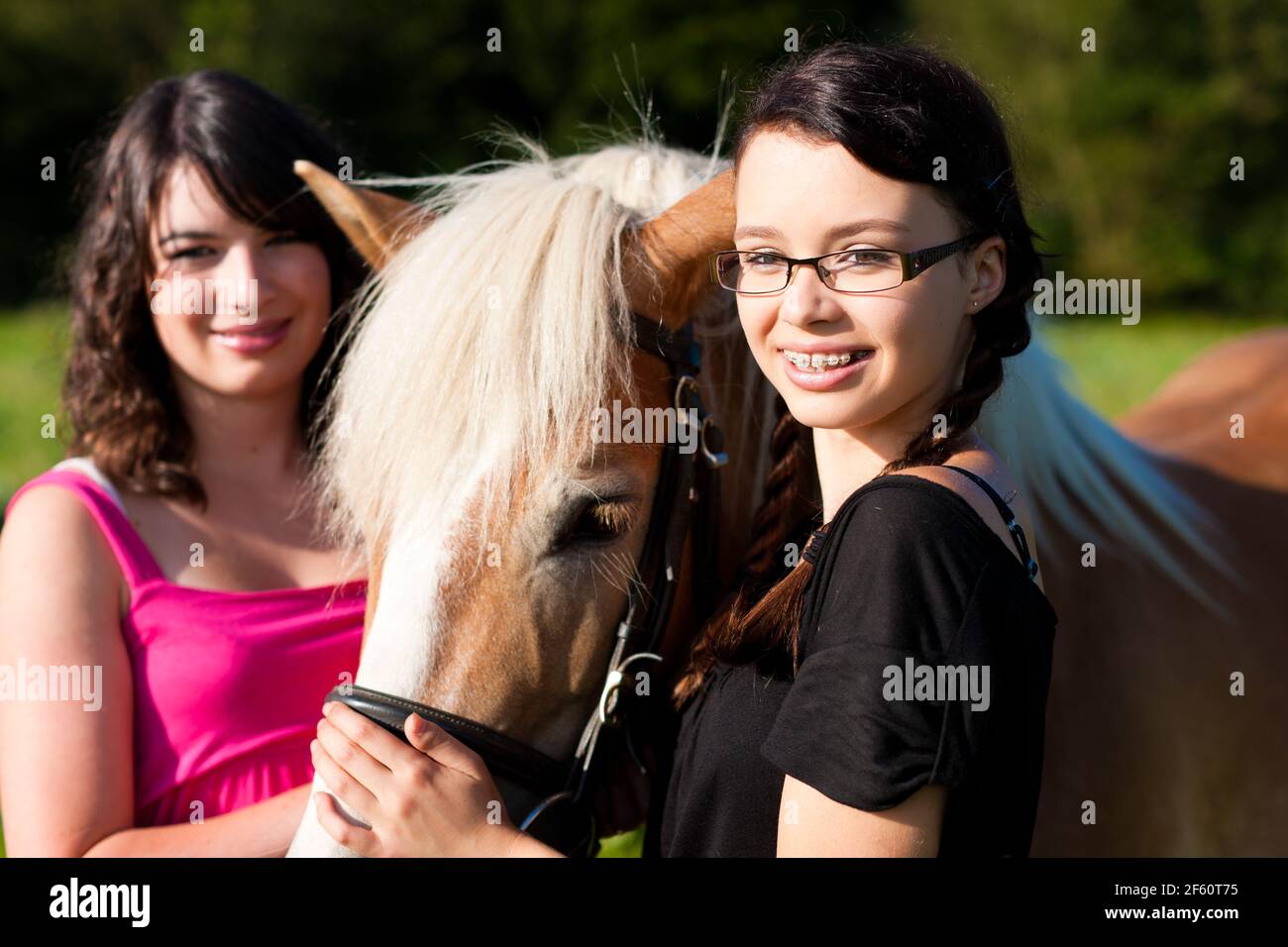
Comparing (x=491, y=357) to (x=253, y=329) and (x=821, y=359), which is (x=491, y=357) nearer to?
(x=821, y=359)

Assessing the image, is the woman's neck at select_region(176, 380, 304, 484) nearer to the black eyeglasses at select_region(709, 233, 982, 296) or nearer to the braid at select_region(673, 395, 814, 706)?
the braid at select_region(673, 395, 814, 706)

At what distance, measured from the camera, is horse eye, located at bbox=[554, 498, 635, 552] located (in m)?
1.89

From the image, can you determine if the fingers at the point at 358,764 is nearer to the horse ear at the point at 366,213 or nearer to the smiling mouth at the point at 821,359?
the smiling mouth at the point at 821,359

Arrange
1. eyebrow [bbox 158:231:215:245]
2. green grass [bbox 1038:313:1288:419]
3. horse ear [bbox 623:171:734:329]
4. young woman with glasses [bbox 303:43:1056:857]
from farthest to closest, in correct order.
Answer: green grass [bbox 1038:313:1288:419], eyebrow [bbox 158:231:215:245], horse ear [bbox 623:171:734:329], young woman with glasses [bbox 303:43:1056:857]

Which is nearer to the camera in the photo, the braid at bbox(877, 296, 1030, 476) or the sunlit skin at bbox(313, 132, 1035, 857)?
the sunlit skin at bbox(313, 132, 1035, 857)

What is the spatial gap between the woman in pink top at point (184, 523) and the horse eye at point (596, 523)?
2.14 ft

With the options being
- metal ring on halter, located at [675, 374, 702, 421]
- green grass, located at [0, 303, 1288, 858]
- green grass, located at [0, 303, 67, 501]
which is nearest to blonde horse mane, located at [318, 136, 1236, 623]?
metal ring on halter, located at [675, 374, 702, 421]

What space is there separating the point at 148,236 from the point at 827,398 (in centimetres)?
178

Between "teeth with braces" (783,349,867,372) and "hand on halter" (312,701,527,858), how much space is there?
0.81m

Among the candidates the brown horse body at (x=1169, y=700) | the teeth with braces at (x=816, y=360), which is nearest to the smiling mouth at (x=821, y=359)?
the teeth with braces at (x=816, y=360)

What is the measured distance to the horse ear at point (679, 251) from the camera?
6.57 feet

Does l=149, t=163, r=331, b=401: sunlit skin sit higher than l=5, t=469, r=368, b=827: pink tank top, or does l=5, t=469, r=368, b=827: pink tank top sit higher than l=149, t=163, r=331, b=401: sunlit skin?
l=149, t=163, r=331, b=401: sunlit skin

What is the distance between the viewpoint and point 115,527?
240cm

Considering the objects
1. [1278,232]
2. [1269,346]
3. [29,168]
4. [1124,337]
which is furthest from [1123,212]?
[29,168]
